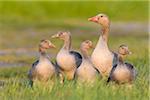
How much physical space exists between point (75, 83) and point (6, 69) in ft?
13.3

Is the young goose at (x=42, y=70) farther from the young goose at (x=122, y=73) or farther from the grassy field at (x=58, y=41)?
the young goose at (x=122, y=73)

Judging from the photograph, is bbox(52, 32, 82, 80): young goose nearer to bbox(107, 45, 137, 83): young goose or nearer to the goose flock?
the goose flock

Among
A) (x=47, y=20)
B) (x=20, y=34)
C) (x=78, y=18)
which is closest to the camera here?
(x=20, y=34)

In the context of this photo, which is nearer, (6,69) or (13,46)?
(6,69)

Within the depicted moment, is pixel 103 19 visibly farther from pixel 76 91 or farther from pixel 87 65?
pixel 76 91

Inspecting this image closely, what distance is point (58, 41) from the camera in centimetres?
2050

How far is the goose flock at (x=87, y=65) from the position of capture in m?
9.58

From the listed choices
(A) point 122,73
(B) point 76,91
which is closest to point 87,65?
(A) point 122,73

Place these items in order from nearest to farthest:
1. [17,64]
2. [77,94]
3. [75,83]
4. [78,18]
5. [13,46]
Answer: [77,94] < [75,83] < [17,64] < [13,46] < [78,18]

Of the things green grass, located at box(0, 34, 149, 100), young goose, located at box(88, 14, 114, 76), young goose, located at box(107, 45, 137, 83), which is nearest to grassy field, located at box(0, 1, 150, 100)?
green grass, located at box(0, 34, 149, 100)

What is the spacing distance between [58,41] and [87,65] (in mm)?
10908

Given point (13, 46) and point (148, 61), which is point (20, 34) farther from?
point (148, 61)

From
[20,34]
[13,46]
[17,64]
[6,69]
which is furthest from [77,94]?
[20,34]

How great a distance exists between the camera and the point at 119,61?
382 inches
